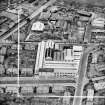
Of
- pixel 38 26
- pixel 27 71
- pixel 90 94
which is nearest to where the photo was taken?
pixel 90 94

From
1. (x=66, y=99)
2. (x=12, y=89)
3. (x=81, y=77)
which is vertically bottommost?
(x=66, y=99)

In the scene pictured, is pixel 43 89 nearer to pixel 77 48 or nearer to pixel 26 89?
pixel 26 89

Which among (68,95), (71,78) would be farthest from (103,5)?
(68,95)

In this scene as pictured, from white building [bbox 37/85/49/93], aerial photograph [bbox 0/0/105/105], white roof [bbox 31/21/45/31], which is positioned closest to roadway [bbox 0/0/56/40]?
aerial photograph [bbox 0/0/105/105]

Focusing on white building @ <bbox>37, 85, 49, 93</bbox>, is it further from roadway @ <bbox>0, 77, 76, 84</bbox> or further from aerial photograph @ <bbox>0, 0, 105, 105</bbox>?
roadway @ <bbox>0, 77, 76, 84</bbox>

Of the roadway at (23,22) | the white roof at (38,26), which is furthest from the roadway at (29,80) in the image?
the white roof at (38,26)

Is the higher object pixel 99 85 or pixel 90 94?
pixel 99 85

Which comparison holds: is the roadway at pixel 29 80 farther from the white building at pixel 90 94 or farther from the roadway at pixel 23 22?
the roadway at pixel 23 22

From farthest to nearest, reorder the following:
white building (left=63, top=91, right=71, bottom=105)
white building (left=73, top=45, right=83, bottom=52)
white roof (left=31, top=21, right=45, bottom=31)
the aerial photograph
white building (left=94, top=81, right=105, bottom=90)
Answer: white roof (left=31, top=21, right=45, bottom=31)
white building (left=73, top=45, right=83, bottom=52)
white building (left=94, top=81, right=105, bottom=90)
the aerial photograph
white building (left=63, top=91, right=71, bottom=105)

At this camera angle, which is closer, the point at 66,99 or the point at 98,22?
the point at 66,99

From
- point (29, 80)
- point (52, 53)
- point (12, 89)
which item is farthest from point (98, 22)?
point (12, 89)
